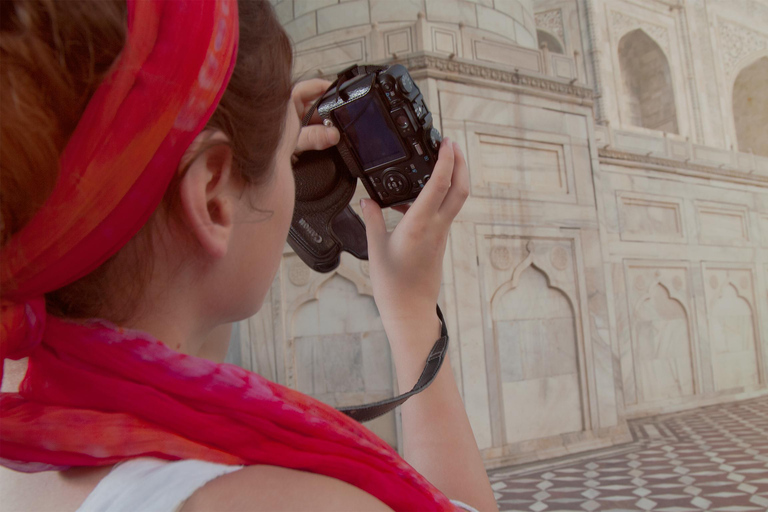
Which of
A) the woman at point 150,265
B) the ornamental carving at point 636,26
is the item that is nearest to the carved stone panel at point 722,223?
the ornamental carving at point 636,26

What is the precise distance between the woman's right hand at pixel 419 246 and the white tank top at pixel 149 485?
350mm

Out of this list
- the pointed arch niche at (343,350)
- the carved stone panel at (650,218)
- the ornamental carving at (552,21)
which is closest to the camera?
the pointed arch niche at (343,350)

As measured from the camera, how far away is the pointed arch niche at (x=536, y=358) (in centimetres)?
343

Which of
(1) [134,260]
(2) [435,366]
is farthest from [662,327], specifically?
(1) [134,260]

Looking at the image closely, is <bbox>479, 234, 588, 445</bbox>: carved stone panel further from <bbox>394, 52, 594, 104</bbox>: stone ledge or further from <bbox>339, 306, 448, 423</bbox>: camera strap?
<bbox>339, 306, 448, 423</bbox>: camera strap

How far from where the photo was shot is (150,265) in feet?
1.35

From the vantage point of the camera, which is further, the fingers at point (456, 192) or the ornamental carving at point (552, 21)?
the ornamental carving at point (552, 21)

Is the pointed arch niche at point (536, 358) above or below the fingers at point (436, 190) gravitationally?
below

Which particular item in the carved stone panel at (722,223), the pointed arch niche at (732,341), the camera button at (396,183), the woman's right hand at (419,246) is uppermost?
the carved stone panel at (722,223)

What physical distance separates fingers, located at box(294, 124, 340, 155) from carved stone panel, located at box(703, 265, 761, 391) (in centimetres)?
598

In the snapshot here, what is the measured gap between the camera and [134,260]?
1.33 ft

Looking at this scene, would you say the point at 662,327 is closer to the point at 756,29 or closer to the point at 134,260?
the point at 134,260

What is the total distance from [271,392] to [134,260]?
0.14 metres

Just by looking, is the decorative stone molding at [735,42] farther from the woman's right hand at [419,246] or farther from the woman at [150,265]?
the woman at [150,265]
